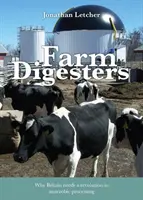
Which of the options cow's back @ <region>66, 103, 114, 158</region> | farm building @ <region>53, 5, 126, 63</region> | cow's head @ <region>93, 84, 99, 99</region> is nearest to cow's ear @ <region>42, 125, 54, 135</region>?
cow's back @ <region>66, 103, 114, 158</region>

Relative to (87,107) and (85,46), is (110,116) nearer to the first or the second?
(87,107)

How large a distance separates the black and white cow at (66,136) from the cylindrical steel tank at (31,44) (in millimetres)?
645

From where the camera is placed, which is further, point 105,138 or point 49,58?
point 105,138

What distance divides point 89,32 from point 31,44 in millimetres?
711

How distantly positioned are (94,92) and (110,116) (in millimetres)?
2780

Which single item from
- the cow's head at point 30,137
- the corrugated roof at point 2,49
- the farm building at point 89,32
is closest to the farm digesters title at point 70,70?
the farm building at point 89,32

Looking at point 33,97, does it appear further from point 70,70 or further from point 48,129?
point 48,129

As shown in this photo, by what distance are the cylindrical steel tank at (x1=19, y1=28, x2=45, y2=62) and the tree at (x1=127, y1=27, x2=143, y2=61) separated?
0.95 meters

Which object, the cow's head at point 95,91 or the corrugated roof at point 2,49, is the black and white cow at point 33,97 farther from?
the corrugated roof at point 2,49

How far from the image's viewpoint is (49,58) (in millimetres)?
4621

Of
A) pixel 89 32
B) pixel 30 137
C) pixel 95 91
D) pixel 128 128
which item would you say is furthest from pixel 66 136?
pixel 95 91

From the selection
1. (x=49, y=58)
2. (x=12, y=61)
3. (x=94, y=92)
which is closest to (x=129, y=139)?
(x=49, y=58)

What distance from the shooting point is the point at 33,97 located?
7227mm
